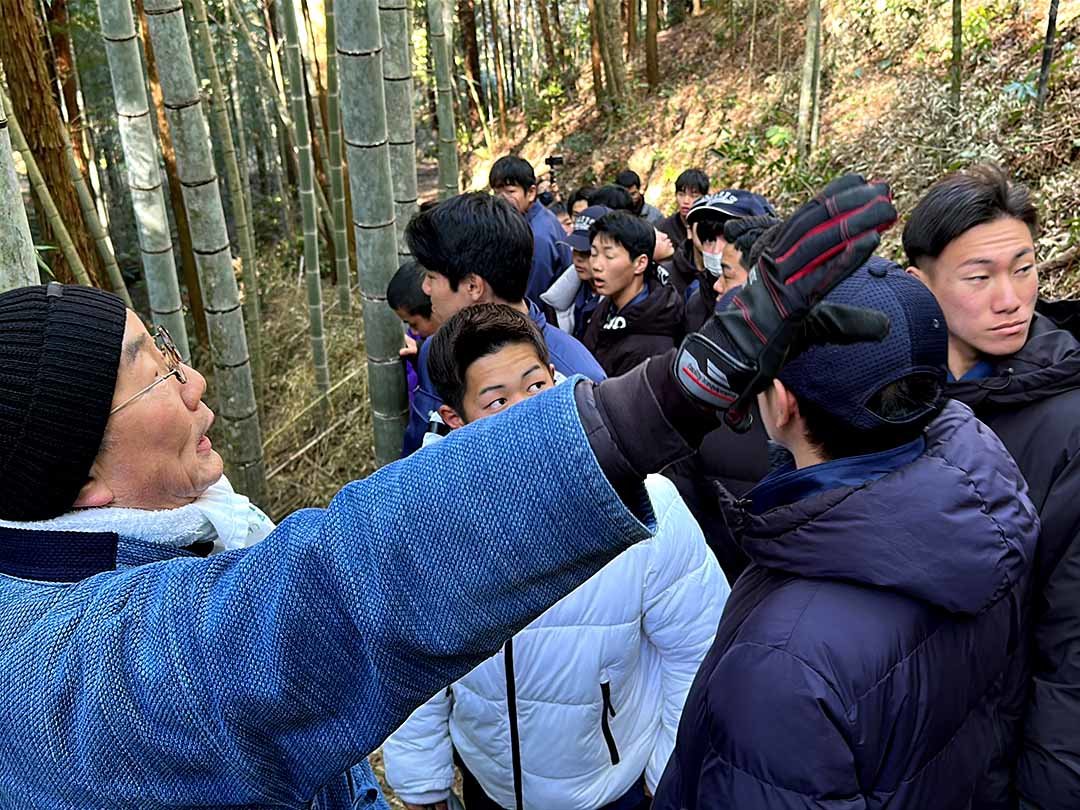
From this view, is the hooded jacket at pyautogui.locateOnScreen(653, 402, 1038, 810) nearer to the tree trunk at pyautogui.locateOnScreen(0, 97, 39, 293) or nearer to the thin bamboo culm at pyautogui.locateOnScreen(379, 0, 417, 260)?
the tree trunk at pyautogui.locateOnScreen(0, 97, 39, 293)

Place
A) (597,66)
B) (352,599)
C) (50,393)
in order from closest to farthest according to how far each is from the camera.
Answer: (352,599) → (50,393) → (597,66)

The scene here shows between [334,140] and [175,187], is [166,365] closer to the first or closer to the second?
[334,140]

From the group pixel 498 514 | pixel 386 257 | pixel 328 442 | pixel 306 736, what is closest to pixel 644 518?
pixel 498 514

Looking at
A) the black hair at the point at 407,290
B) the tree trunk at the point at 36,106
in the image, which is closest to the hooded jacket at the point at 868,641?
the black hair at the point at 407,290

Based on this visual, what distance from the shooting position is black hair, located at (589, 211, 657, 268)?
3631 millimetres

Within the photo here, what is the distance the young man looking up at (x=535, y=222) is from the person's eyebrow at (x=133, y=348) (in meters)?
3.34

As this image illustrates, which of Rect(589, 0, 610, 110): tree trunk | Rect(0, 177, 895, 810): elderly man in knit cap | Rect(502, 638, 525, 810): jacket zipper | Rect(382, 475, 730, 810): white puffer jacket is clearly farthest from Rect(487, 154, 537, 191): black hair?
Rect(589, 0, 610, 110): tree trunk

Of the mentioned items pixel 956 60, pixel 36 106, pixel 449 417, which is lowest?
pixel 449 417

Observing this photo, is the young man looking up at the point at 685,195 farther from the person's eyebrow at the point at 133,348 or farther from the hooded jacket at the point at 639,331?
the person's eyebrow at the point at 133,348

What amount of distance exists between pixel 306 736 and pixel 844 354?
34.8 inches

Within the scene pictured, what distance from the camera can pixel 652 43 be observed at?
1516 cm

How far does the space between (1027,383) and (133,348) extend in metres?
1.78

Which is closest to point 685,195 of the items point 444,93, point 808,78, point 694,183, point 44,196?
point 694,183

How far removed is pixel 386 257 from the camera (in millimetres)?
2742
